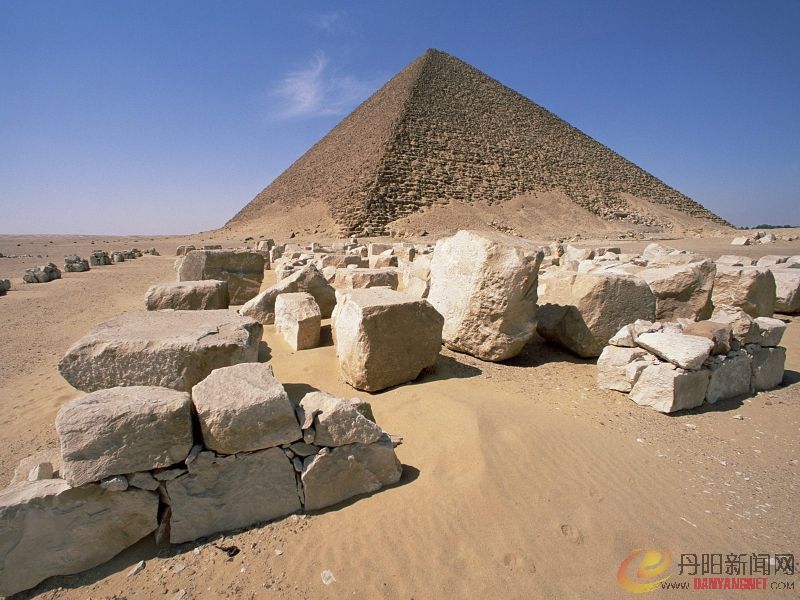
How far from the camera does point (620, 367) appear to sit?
3.29 metres

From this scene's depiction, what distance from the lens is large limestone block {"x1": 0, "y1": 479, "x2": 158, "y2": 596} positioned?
1716mm

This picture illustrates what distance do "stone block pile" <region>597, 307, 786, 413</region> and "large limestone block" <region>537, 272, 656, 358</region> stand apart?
0.41 metres

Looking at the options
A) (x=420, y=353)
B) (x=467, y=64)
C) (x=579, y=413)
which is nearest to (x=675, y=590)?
(x=579, y=413)

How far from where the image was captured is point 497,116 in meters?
47.3

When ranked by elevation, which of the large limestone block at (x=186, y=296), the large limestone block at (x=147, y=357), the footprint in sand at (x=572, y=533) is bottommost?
the footprint in sand at (x=572, y=533)

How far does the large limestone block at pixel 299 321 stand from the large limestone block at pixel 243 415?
2.13 metres

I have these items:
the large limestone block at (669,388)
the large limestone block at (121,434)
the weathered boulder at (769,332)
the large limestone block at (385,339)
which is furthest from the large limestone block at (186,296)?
the weathered boulder at (769,332)

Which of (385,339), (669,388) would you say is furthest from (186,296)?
(669,388)

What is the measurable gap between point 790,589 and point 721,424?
4.41 ft

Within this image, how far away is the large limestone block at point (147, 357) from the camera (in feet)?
8.46

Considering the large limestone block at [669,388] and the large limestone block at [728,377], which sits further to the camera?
the large limestone block at [728,377]

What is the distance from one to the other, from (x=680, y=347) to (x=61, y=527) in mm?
3804

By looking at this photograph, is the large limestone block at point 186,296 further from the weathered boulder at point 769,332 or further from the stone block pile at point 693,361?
the weathered boulder at point 769,332

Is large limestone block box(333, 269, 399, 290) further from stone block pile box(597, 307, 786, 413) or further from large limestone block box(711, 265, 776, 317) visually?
large limestone block box(711, 265, 776, 317)
